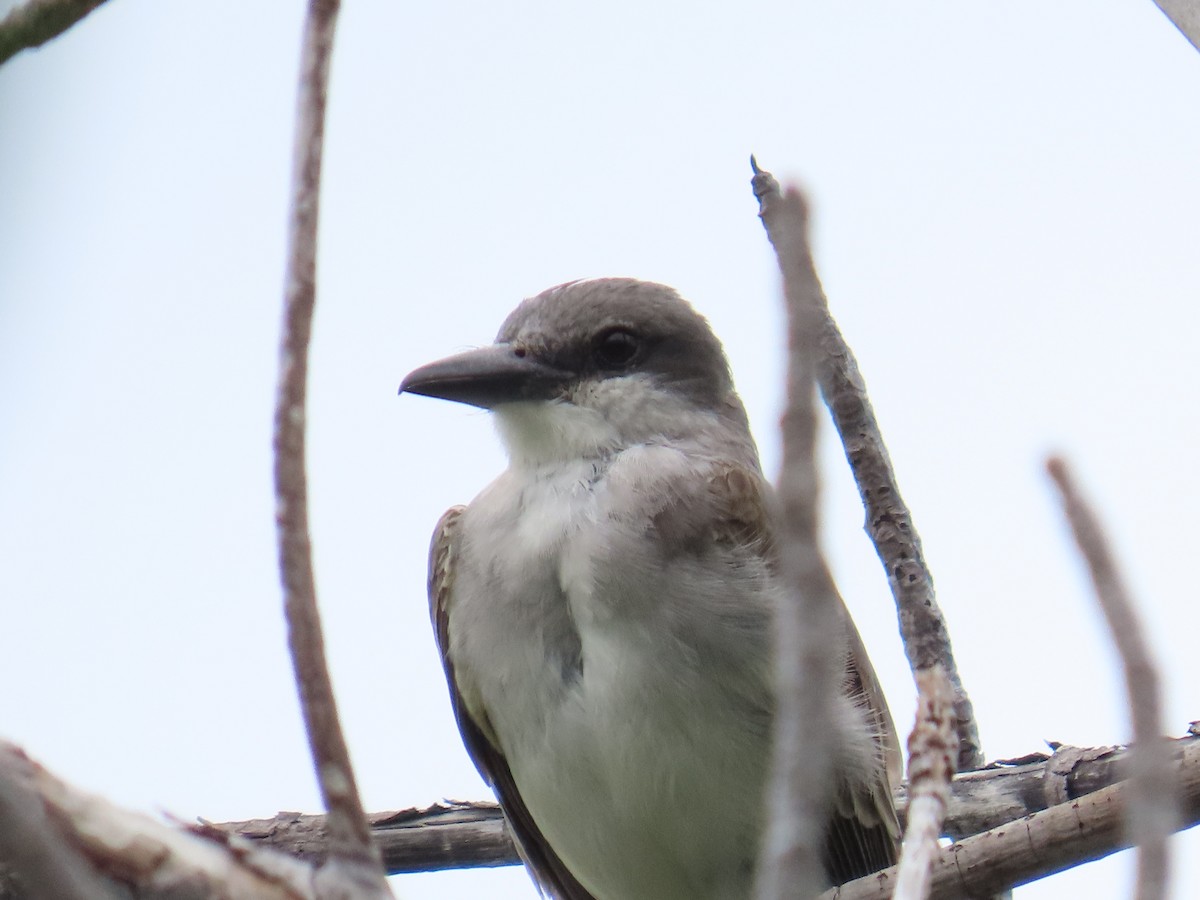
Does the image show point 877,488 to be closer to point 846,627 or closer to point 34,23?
point 846,627

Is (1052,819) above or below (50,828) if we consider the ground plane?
below

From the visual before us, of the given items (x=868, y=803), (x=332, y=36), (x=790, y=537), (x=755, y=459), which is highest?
(x=332, y=36)

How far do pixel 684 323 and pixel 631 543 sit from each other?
4.60 ft

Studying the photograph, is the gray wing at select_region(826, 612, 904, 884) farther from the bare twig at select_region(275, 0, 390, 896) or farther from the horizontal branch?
the bare twig at select_region(275, 0, 390, 896)

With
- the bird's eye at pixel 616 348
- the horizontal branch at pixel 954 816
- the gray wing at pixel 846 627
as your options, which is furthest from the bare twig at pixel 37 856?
the bird's eye at pixel 616 348

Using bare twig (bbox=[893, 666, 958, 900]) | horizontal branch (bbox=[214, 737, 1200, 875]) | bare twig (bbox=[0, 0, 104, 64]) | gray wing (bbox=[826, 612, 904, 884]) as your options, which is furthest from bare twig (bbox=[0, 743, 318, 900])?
gray wing (bbox=[826, 612, 904, 884])

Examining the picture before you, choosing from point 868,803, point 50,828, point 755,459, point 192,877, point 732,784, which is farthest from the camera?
point 755,459

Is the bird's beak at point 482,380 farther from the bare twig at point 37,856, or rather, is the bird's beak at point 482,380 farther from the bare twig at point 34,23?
the bare twig at point 37,856

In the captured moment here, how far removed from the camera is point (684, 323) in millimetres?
6426

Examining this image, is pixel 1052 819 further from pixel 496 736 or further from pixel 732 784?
pixel 496 736

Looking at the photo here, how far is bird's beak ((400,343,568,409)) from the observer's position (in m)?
5.86

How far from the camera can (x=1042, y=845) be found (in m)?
3.58

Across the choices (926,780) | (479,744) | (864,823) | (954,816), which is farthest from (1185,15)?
(479,744)

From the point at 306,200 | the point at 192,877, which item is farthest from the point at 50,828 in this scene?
the point at 306,200
